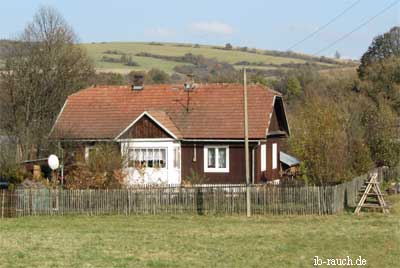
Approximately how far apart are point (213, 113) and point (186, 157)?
3128mm

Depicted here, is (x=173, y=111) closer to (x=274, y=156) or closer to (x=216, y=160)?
(x=216, y=160)

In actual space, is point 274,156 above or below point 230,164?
above

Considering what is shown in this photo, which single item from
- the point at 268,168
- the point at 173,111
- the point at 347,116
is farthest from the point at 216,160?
the point at 347,116

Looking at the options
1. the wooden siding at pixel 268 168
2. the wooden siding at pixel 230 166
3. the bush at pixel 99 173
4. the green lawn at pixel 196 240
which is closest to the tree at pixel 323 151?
the green lawn at pixel 196 240

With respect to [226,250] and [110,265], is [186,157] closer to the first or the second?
[226,250]

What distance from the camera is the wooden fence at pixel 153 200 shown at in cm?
2856

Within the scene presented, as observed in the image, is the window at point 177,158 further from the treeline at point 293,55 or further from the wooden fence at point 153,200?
the treeline at point 293,55

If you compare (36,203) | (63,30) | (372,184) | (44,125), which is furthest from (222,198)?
(63,30)

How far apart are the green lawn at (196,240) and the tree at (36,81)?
920 inches

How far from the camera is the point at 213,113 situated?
127 ft

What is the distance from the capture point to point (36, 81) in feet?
172

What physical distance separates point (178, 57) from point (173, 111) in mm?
64501

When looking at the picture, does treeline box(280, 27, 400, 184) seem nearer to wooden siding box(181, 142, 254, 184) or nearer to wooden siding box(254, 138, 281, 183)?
wooden siding box(254, 138, 281, 183)

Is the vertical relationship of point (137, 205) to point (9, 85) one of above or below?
below
